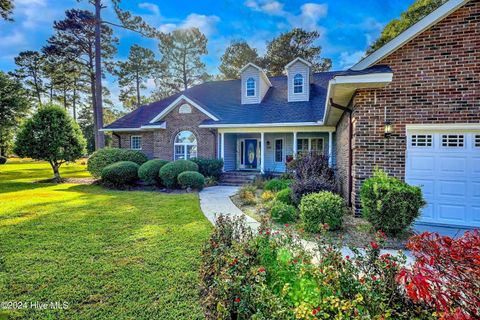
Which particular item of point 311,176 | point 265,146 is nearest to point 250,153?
point 265,146

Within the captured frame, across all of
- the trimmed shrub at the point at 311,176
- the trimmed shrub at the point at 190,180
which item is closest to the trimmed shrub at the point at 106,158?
the trimmed shrub at the point at 190,180

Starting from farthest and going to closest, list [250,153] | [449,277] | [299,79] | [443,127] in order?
1. [250,153]
2. [299,79]
3. [443,127]
4. [449,277]

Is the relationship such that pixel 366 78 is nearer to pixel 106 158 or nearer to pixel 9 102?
pixel 106 158

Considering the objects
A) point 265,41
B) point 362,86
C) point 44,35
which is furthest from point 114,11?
point 362,86

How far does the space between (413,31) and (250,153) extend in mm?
11800

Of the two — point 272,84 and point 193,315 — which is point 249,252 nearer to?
point 193,315

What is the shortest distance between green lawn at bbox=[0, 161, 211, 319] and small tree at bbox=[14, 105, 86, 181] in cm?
733

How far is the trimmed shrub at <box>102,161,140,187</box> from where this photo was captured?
1250 cm

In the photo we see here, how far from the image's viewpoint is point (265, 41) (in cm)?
2777

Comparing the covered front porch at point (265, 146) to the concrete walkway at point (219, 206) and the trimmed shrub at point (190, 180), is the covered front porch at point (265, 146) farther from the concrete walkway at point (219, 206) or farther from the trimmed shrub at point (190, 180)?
the concrete walkway at point (219, 206)

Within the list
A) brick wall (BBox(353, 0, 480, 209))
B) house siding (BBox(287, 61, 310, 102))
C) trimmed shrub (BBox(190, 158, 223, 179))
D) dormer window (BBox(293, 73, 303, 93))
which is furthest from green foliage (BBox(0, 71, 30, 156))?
brick wall (BBox(353, 0, 480, 209))

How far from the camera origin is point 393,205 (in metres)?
4.88

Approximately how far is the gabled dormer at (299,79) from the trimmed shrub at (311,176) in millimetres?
7005

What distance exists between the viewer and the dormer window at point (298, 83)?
1597 centimetres
